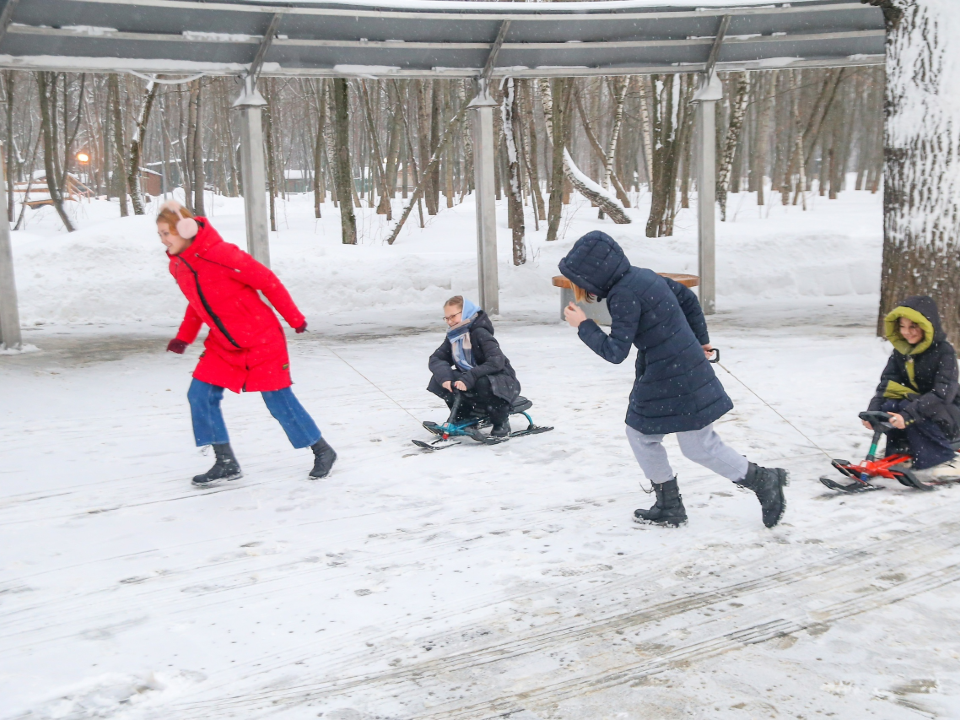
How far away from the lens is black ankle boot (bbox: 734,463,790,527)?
4648mm

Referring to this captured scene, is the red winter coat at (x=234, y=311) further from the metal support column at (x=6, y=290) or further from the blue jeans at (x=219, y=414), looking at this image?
the metal support column at (x=6, y=290)

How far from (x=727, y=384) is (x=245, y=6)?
6.08 metres

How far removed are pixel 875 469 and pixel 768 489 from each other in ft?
3.58

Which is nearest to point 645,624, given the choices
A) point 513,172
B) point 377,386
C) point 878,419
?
point 878,419

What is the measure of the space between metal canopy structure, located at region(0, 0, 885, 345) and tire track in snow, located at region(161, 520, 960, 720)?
7593 mm

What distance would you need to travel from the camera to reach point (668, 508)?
481 cm

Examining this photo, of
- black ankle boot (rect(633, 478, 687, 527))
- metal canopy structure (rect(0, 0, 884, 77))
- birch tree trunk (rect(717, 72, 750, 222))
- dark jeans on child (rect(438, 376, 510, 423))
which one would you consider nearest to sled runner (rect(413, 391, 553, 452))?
dark jeans on child (rect(438, 376, 510, 423))

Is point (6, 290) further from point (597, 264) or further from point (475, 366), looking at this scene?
point (597, 264)

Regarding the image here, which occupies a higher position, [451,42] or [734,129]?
[451,42]

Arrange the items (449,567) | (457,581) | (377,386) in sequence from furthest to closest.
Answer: (377,386), (449,567), (457,581)

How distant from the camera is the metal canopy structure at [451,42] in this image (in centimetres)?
941

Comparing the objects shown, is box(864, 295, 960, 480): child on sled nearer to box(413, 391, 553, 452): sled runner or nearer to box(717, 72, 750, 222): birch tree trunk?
box(413, 391, 553, 452): sled runner

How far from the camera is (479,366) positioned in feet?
21.3

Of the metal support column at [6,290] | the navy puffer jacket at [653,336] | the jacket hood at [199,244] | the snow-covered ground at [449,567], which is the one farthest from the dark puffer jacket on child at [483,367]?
the metal support column at [6,290]
